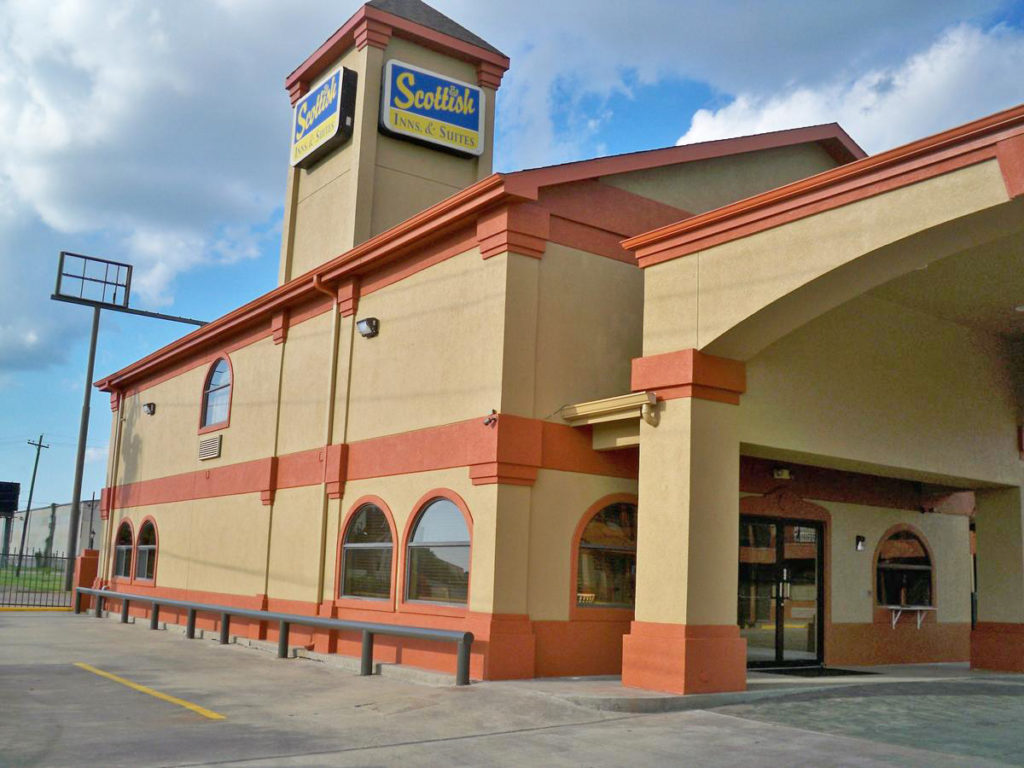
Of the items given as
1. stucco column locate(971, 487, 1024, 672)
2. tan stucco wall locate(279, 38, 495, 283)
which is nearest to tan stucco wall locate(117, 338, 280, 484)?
tan stucco wall locate(279, 38, 495, 283)

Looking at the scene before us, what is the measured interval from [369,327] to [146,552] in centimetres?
1267

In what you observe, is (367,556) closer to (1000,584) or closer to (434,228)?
(434,228)

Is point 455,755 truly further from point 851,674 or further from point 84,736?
point 851,674

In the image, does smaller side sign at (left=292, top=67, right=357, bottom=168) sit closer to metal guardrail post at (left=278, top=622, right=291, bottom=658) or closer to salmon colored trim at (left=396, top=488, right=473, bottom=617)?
salmon colored trim at (left=396, top=488, right=473, bottom=617)

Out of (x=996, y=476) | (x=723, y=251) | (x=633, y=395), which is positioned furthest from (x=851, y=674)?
(x=723, y=251)

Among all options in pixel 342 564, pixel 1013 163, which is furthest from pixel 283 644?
pixel 1013 163

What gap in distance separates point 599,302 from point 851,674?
6.57 m

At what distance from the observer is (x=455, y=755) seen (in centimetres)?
855

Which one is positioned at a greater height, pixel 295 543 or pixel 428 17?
pixel 428 17

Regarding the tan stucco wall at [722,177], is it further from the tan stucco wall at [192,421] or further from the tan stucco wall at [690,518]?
the tan stucco wall at [192,421]

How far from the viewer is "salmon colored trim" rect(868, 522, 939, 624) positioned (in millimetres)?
16703

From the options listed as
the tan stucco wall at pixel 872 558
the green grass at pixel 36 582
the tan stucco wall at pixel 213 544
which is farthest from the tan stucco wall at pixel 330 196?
the green grass at pixel 36 582

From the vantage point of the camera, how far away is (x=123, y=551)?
27.0m

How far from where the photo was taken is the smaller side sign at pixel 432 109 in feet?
70.3
